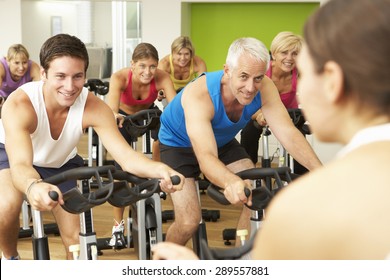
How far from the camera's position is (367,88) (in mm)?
732

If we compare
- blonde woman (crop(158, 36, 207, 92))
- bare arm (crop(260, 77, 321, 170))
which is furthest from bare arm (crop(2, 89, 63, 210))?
blonde woman (crop(158, 36, 207, 92))

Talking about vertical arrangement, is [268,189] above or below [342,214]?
below

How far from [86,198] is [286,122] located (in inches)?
43.8

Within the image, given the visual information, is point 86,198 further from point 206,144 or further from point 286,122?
point 286,122

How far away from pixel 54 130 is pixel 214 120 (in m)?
0.67

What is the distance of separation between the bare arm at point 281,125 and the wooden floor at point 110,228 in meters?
1.03

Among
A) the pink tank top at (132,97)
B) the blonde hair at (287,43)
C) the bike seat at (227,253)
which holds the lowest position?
the pink tank top at (132,97)

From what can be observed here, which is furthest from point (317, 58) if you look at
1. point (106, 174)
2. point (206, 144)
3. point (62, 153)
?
point (62, 153)

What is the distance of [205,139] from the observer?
241 centimetres

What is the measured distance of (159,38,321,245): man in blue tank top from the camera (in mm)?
2473

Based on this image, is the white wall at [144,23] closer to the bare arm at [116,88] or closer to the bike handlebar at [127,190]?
the bare arm at [116,88]

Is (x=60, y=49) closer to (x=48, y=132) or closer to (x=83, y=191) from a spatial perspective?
(x=48, y=132)

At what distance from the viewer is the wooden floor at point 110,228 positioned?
11.7ft

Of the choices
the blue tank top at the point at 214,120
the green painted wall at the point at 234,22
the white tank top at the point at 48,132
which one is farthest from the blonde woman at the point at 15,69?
the white tank top at the point at 48,132
